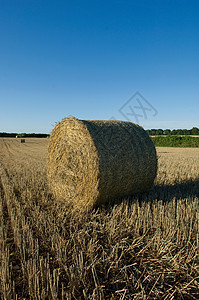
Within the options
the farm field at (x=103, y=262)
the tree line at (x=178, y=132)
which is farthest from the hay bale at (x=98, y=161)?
the tree line at (x=178, y=132)

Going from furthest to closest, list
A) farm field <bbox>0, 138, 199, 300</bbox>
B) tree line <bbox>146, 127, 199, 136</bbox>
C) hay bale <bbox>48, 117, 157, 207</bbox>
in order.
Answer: tree line <bbox>146, 127, 199, 136</bbox> → hay bale <bbox>48, 117, 157, 207</bbox> → farm field <bbox>0, 138, 199, 300</bbox>

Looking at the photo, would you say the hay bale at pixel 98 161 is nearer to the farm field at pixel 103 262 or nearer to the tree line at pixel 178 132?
the farm field at pixel 103 262

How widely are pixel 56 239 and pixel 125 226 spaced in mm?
1085

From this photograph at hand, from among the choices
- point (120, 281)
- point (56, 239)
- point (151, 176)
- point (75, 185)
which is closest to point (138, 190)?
point (151, 176)

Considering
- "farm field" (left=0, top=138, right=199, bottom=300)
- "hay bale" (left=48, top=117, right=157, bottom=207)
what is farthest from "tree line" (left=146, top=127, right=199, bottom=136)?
"farm field" (left=0, top=138, right=199, bottom=300)

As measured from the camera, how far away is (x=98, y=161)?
432cm

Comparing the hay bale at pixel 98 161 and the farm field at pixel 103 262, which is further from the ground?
the hay bale at pixel 98 161

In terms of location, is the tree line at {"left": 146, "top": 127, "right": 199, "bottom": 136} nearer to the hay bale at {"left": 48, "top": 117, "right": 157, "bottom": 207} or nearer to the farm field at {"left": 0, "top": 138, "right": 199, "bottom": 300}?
the hay bale at {"left": 48, "top": 117, "right": 157, "bottom": 207}

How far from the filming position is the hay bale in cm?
442

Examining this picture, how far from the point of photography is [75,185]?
4914 mm

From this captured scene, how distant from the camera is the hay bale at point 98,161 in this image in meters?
4.42

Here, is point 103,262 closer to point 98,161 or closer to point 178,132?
point 98,161

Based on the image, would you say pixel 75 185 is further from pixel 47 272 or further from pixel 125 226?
pixel 47 272

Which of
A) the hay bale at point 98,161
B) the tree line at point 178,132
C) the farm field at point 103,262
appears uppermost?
the tree line at point 178,132
